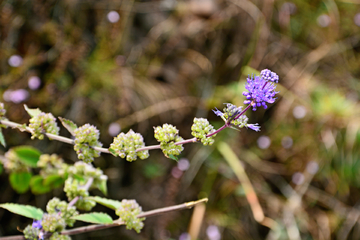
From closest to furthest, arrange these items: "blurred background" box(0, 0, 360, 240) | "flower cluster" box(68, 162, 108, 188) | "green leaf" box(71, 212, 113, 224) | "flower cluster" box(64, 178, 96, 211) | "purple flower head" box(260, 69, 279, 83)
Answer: "purple flower head" box(260, 69, 279, 83)
"green leaf" box(71, 212, 113, 224)
"flower cluster" box(64, 178, 96, 211)
"flower cluster" box(68, 162, 108, 188)
"blurred background" box(0, 0, 360, 240)

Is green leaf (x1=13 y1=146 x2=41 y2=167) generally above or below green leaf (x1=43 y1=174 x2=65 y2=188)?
above

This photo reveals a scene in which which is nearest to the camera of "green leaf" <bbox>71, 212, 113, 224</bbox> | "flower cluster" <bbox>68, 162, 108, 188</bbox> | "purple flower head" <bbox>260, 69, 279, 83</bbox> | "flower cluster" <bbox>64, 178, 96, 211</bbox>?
"purple flower head" <bbox>260, 69, 279, 83</bbox>

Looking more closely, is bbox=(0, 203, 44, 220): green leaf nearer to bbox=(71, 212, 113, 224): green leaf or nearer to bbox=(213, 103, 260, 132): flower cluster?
bbox=(71, 212, 113, 224): green leaf

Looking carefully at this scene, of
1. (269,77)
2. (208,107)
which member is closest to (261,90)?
(269,77)

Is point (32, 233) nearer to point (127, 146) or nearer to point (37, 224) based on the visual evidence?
point (37, 224)

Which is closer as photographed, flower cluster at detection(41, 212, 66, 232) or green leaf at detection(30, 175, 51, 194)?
flower cluster at detection(41, 212, 66, 232)

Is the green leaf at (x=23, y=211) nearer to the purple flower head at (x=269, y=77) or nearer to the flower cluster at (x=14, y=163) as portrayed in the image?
the flower cluster at (x=14, y=163)

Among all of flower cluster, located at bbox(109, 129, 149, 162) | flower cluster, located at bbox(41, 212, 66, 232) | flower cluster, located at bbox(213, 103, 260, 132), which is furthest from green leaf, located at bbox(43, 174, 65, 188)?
flower cluster, located at bbox(213, 103, 260, 132)

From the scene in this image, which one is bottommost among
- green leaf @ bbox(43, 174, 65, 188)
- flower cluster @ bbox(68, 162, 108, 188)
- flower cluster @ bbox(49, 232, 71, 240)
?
flower cluster @ bbox(49, 232, 71, 240)
